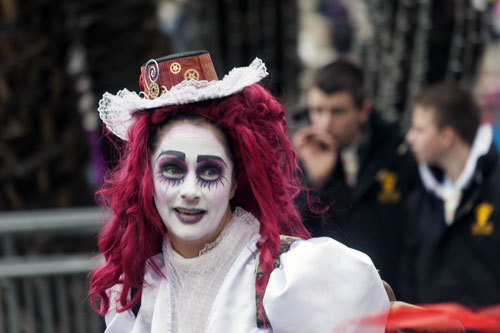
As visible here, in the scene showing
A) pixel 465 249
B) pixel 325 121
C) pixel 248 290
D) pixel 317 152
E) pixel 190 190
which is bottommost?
pixel 465 249

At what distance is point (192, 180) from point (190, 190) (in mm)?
33

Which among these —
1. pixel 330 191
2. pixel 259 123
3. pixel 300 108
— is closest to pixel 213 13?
pixel 300 108

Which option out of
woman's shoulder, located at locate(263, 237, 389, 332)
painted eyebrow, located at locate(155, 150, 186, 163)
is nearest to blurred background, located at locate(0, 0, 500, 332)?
painted eyebrow, located at locate(155, 150, 186, 163)

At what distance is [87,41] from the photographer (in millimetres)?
6453

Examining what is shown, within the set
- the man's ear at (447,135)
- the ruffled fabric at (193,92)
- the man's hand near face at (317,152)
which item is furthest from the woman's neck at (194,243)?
the man's ear at (447,135)

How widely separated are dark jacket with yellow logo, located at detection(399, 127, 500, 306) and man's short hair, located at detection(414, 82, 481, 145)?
0.64ft

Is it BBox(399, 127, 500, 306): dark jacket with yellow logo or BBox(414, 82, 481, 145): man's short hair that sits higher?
BBox(414, 82, 481, 145): man's short hair

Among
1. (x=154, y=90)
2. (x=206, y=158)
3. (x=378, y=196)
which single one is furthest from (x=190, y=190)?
(x=378, y=196)

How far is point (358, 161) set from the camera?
203 inches

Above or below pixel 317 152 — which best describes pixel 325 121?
above

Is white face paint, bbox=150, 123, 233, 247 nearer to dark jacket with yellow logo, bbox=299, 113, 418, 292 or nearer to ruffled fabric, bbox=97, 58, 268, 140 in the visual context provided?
ruffled fabric, bbox=97, 58, 268, 140

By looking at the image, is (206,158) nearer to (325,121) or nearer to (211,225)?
(211,225)

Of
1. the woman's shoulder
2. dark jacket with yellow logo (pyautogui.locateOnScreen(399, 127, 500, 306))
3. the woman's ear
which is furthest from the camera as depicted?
dark jacket with yellow logo (pyautogui.locateOnScreen(399, 127, 500, 306))

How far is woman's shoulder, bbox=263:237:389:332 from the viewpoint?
255 cm
